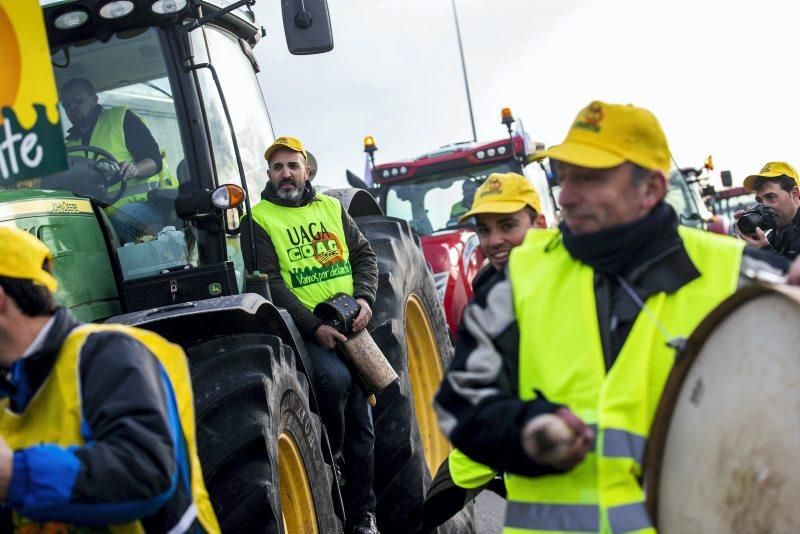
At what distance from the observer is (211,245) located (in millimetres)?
5059

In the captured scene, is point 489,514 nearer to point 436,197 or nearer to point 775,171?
point 775,171

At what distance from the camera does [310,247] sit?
216 inches

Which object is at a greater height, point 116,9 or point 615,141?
point 116,9

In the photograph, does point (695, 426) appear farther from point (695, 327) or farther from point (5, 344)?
point (5, 344)

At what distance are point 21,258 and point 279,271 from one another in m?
2.84

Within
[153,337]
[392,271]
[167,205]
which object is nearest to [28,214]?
[167,205]

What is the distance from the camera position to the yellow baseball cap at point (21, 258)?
257cm

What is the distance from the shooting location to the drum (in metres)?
2.23

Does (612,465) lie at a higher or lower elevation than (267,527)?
higher

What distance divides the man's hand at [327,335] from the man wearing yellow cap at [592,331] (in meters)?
2.47

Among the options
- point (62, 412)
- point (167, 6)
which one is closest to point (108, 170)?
point (167, 6)

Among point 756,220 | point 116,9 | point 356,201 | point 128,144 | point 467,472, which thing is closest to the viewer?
point 467,472

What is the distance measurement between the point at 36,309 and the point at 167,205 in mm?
2402

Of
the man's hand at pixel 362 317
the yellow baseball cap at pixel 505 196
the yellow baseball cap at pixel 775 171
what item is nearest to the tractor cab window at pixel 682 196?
the yellow baseball cap at pixel 775 171
